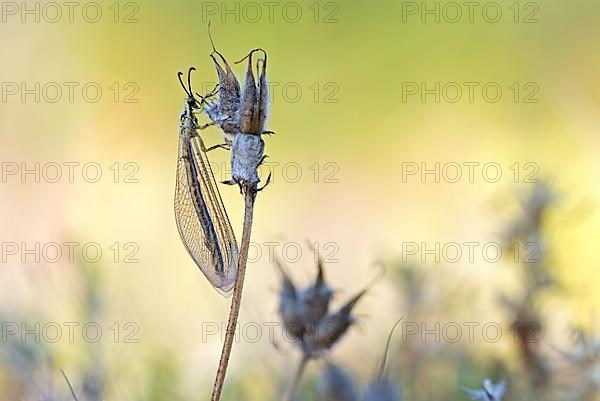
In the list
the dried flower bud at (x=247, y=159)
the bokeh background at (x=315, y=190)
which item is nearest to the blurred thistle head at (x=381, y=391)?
the bokeh background at (x=315, y=190)

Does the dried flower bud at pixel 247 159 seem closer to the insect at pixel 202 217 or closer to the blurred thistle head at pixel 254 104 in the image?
the blurred thistle head at pixel 254 104

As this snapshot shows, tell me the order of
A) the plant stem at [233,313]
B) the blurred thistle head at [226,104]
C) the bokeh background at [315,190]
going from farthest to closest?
1. the bokeh background at [315,190]
2. the blurred thistle head at [226,104]
3. the plant stem at [233,313]

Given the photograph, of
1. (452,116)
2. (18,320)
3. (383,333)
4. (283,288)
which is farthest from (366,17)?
(283,288)

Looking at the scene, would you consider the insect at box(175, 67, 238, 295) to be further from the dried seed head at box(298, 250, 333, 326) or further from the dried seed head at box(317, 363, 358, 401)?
the dried seed head at box(317, 363, 358, 401)

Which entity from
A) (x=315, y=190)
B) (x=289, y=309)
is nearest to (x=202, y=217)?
(x=289, y=309)

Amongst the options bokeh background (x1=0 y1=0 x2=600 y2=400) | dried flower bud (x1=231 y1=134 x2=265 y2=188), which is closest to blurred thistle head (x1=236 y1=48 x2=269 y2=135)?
dried flower bud (x1=231 y1=134 x2=265 y2=188)

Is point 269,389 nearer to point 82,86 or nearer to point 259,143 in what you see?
point 259,143
